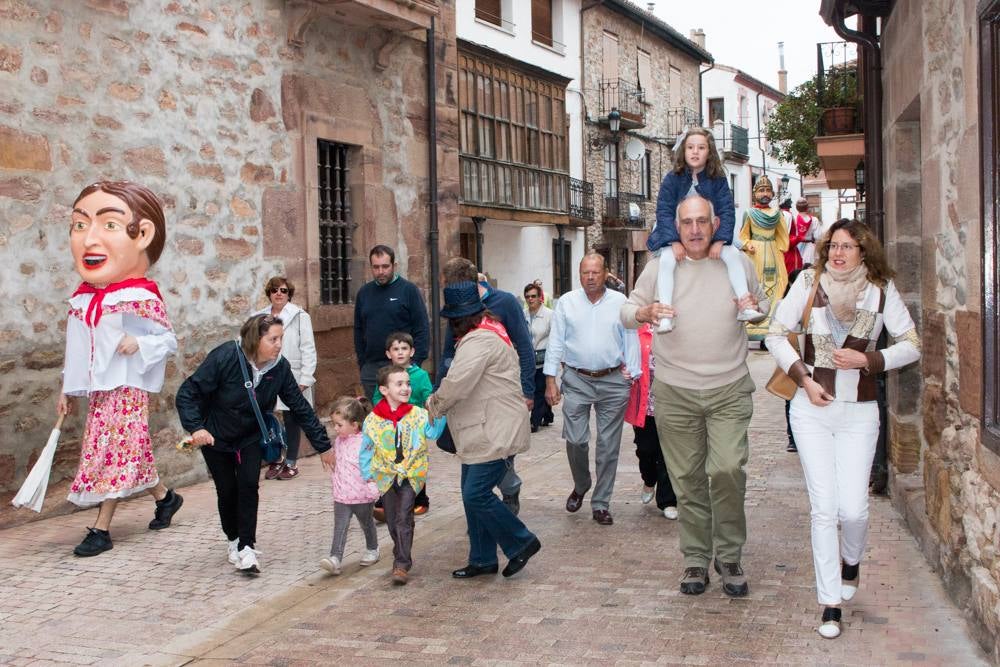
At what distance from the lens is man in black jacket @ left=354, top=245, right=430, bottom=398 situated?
25.1ft

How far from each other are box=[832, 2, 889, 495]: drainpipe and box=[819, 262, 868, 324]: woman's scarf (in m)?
2.97

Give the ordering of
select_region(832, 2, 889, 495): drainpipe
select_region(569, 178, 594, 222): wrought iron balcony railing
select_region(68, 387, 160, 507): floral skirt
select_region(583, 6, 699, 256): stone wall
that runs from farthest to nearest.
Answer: select_region(583, 6, 699, 256): stone wall, select_region(569, 178, 594, 222): wrought iron balcony railing, select_region(832, 2, 889, 495): drainpipe, select_region(68, 387, 160, 507): floral skirt

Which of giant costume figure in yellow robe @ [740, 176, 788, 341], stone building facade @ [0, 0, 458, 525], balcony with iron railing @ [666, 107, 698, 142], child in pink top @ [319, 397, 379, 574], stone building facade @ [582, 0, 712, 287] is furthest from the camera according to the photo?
balcony with iron railing @ [666, 107, 698, 142]

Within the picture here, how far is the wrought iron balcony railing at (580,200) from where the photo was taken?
26.2 m

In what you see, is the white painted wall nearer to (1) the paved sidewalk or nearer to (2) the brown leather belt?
(2) the brown leather belt

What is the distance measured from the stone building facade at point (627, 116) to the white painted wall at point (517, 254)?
7.67 feet

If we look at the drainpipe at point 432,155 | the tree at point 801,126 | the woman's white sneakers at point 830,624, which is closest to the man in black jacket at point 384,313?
the woman's white sneakers at point 830,624

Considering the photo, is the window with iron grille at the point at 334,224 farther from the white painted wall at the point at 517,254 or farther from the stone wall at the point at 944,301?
the white painted wall at the point at 517,254

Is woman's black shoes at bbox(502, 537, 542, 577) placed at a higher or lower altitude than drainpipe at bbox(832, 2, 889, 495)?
lower

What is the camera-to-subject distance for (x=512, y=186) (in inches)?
875

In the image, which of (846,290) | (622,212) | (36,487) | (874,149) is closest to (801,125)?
(622,212)

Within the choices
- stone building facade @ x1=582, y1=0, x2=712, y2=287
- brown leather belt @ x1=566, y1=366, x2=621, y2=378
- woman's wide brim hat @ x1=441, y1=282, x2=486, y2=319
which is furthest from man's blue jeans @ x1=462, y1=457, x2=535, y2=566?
stone building facade @ x1=582, y1=0, x2=712, y2=287

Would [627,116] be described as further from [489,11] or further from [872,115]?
[872,115]

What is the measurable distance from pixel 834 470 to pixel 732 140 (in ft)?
127
